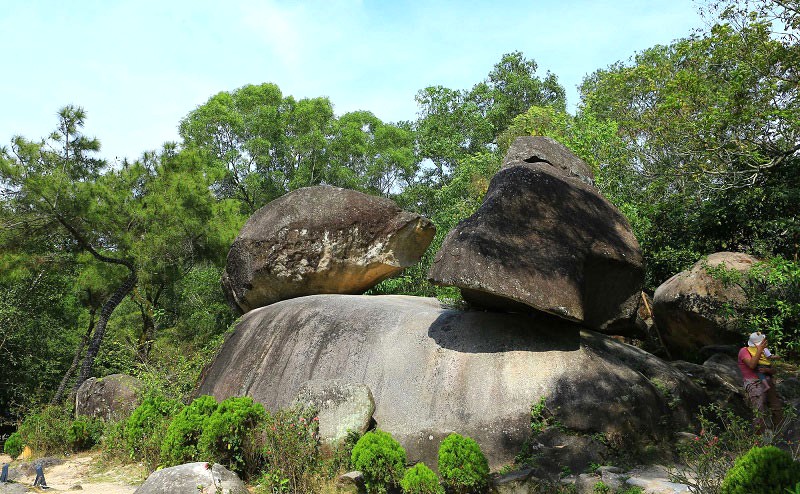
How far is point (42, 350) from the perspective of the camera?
2009 cm

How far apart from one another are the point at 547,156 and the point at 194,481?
8.19 meters

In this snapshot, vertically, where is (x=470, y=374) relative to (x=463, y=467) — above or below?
above

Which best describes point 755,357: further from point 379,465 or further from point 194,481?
point 194,481

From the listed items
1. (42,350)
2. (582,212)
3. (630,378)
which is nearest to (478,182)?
(582,212)

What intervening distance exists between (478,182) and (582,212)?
8.75 meters

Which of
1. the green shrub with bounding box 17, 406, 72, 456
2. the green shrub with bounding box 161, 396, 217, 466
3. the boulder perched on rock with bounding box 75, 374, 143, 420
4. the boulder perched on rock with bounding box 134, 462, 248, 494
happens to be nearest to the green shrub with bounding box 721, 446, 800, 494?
the boulder perched on rock with bounding box 134, 462, 248, 494

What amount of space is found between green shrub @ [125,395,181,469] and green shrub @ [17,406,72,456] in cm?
334

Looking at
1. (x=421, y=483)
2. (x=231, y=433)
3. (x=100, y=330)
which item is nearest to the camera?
(x=421, y=483)

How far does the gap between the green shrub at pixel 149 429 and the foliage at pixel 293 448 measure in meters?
2.19

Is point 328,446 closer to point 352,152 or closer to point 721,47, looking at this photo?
point 721,47

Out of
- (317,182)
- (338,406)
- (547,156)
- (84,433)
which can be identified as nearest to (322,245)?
(338,406)

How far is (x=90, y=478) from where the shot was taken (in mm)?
10781

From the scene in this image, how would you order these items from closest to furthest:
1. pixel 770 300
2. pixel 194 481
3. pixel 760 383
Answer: pixel 194 481 → pixel 760 383 → pixel 770 300

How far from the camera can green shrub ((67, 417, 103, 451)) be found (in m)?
13.3
